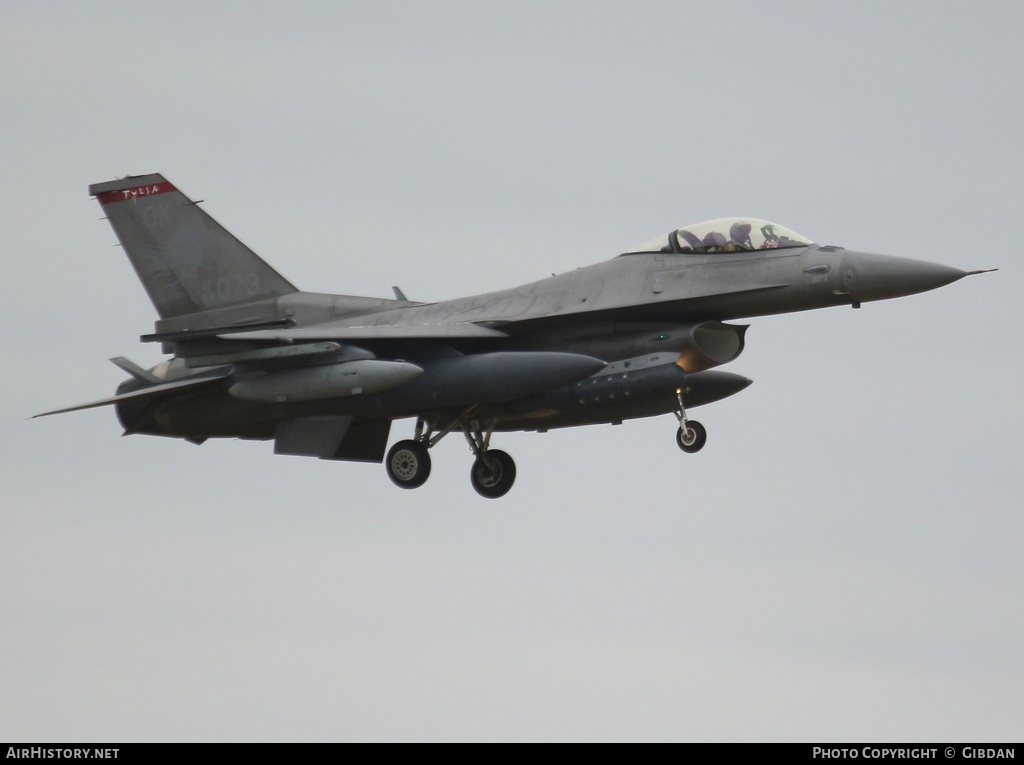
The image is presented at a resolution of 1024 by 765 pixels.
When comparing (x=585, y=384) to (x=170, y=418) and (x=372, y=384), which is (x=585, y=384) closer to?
(x=372, y=384)

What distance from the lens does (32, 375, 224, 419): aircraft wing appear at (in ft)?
70.7

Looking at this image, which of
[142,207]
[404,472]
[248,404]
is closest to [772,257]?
[404,472]

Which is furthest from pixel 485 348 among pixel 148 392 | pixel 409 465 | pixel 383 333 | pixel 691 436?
pixel 148 392

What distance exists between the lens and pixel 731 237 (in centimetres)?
2055

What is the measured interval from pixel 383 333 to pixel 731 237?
177 inches

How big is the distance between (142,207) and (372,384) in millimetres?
5412

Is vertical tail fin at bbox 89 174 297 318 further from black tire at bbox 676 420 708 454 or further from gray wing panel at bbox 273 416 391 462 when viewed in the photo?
black tire at bbox 676 420 708 454

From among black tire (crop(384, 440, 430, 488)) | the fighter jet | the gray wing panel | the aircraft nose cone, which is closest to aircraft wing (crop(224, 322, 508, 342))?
the fighter jet

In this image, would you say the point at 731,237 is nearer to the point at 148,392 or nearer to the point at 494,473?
the point at 494,473

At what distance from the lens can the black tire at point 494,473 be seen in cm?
2247
